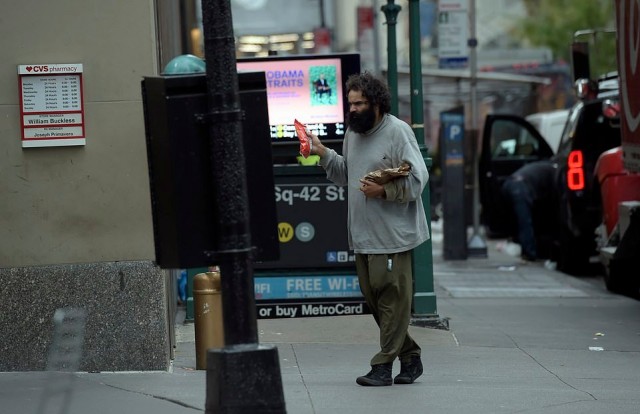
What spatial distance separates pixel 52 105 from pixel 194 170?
88.7 inches

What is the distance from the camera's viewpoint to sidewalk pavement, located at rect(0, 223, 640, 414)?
6.75 m

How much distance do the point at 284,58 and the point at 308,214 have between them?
51.6 inches

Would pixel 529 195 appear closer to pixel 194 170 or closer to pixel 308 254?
pixel 308 254

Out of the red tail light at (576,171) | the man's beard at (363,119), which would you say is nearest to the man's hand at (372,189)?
the man's beard at (363,119)

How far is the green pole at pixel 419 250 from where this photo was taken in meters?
9.95

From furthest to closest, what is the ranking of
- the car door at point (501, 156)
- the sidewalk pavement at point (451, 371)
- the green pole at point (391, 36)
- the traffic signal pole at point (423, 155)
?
the car door at point (501, 156) → the green pole at point (391, 36) → the traffic signal pole at point (423, 155) → the sidewalk pavement at point (451, 371)

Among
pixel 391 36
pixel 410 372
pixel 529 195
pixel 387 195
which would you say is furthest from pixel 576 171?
pixel 387 195

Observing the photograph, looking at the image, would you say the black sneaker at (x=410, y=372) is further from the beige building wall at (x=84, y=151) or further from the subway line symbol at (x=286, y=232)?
the subway line symbol at (x=286, y=232)

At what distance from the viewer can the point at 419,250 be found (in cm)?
1002

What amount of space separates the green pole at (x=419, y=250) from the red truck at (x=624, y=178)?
234cm

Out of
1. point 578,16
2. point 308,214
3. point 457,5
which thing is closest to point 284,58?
point 308,214

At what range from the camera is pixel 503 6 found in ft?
168

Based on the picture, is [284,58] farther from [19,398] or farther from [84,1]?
[19,398]

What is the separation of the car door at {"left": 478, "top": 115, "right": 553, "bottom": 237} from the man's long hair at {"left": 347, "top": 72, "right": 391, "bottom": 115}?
12.7m
